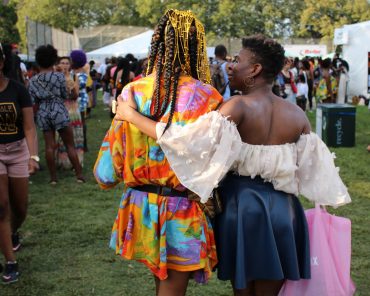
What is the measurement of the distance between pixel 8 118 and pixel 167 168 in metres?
2.08

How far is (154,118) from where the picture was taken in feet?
8.57

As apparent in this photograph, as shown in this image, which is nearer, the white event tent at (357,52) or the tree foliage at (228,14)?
the white event tent at (357,52)

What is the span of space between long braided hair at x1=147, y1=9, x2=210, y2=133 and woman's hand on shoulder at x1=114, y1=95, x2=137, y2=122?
0.32ft

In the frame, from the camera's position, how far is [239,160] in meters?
2.65

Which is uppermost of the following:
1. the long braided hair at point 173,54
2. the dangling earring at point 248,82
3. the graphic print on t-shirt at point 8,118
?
the long braided hair at point 173,54

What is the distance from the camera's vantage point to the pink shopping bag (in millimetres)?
2910

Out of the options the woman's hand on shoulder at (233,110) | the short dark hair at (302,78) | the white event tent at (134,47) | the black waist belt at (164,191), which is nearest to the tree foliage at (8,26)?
the white event tent at (134,47)

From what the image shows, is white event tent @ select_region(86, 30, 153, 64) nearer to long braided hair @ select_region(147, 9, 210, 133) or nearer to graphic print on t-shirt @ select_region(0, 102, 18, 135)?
graphic print on t-shirt @ select_region(0, 102, 18, 135)

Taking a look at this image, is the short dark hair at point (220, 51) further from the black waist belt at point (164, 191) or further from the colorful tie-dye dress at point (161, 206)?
the black waist belt at point (164, 191)

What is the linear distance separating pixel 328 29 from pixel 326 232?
52147 mm

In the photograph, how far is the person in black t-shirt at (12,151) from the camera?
4.21 meters

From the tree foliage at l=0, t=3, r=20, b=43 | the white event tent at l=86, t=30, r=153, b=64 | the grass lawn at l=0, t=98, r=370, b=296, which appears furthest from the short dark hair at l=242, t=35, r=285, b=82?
the tree foliage at l=0, t=3, r=20, b=43

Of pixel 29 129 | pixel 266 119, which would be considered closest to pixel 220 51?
pixel 29 129

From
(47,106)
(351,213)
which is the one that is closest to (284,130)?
(351,213)
